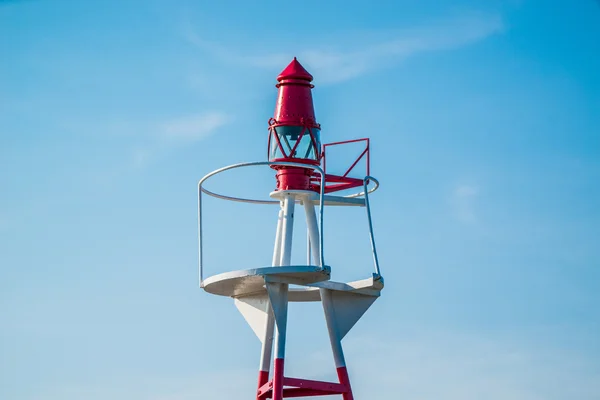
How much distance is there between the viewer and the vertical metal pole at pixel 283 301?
52.4 metres

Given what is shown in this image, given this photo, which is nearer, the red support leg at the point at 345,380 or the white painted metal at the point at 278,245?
the red support leg at the point at 345,380

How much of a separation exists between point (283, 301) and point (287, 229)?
225 cm

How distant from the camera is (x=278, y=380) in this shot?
52406mm

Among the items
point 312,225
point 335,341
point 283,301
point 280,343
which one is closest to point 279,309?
point 283,301

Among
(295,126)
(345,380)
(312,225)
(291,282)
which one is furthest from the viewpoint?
(312,225)

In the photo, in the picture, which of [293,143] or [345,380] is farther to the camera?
[293,143]

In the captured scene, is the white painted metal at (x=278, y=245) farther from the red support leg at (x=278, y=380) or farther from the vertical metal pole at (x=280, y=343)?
the red support leg at (x=278, y=380)

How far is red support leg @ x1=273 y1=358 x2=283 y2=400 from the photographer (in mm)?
52250

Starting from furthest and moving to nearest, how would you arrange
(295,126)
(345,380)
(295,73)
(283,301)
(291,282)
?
(295,73) → (295,126) → (345,380) → (283,301) → (291,282)

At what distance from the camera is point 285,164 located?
5341 cm

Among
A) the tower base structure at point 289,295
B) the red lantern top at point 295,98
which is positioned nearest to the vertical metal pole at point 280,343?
the tower base structure at point 289,295

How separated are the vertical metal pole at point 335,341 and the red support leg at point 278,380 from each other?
75.7 inches

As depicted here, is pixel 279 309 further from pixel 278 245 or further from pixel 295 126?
pixel 295 126

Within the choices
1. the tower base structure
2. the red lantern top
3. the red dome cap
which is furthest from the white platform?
the red dome cap
